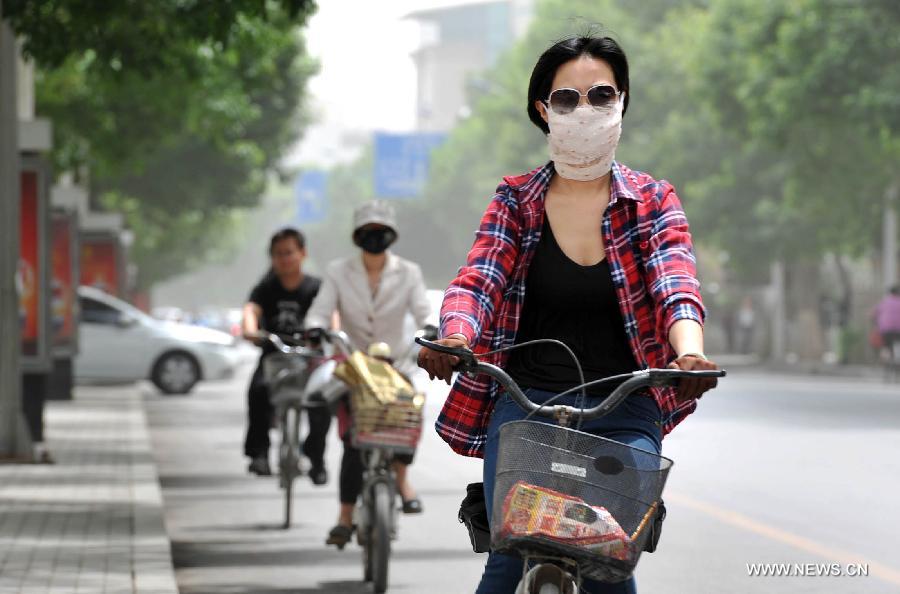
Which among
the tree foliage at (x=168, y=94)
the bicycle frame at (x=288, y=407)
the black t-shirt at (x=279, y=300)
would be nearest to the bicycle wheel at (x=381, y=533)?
the bicycle frame at (x=288, y=407)

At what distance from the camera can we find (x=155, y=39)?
16188mm

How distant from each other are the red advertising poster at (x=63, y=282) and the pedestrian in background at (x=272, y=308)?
10.1 metres

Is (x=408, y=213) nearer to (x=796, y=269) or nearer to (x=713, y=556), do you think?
(x=796, y=269)

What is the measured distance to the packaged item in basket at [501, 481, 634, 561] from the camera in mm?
4090

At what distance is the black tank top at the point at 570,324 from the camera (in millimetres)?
4699

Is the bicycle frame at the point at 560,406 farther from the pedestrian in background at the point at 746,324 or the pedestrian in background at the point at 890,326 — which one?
the pedestrian in background at the point at 746,324

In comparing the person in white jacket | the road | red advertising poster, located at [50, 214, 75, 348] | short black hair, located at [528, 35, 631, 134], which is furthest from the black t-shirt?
red advertising poster, located at [50, 214, 75, 348]

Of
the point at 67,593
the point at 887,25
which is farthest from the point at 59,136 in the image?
the point at 67,593

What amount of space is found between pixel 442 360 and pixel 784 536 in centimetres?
625

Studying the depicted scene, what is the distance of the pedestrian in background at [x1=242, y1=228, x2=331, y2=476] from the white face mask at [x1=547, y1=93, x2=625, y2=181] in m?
6.64

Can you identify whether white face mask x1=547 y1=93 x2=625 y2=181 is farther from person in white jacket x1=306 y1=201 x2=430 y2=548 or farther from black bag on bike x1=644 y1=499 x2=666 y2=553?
person in white jacket x1=306 y1=201 x2=430 y2=548

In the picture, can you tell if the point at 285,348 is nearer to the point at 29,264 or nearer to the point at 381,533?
the point at 381,533

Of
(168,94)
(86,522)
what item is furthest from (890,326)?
(86,522)

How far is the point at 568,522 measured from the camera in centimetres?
410
